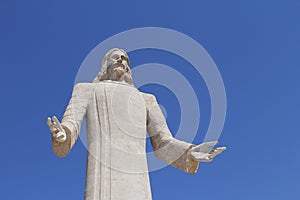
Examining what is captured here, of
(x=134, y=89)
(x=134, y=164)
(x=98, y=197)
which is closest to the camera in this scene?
(x=98, y=197)

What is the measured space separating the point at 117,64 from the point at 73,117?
220 cm

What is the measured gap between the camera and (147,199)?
1184 centimetres

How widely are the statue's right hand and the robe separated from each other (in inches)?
13.1

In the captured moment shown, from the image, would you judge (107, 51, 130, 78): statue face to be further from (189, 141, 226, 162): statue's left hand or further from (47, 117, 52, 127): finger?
(47, 117, 52, 127): finger

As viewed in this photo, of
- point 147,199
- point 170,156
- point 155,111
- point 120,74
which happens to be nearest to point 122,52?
point 120,74

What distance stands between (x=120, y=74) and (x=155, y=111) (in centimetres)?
139

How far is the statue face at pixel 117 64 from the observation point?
13.5m

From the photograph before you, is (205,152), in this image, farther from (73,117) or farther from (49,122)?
(49,122)

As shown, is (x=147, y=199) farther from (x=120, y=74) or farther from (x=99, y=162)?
(x=120, y=74)

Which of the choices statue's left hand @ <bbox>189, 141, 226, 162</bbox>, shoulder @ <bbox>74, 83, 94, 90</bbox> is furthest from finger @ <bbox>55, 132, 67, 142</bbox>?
statue's left hand @ <bbox>189, 141, 226, 162</bbox>

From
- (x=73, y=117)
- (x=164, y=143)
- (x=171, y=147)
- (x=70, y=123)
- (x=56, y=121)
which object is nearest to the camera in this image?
(x=56, y=121)

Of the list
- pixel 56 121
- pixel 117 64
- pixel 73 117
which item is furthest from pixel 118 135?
pixel 117 64

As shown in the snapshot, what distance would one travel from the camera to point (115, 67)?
13.6 m

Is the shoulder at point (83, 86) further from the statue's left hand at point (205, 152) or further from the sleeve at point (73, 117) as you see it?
the statue's left hand at point (205, 152)
